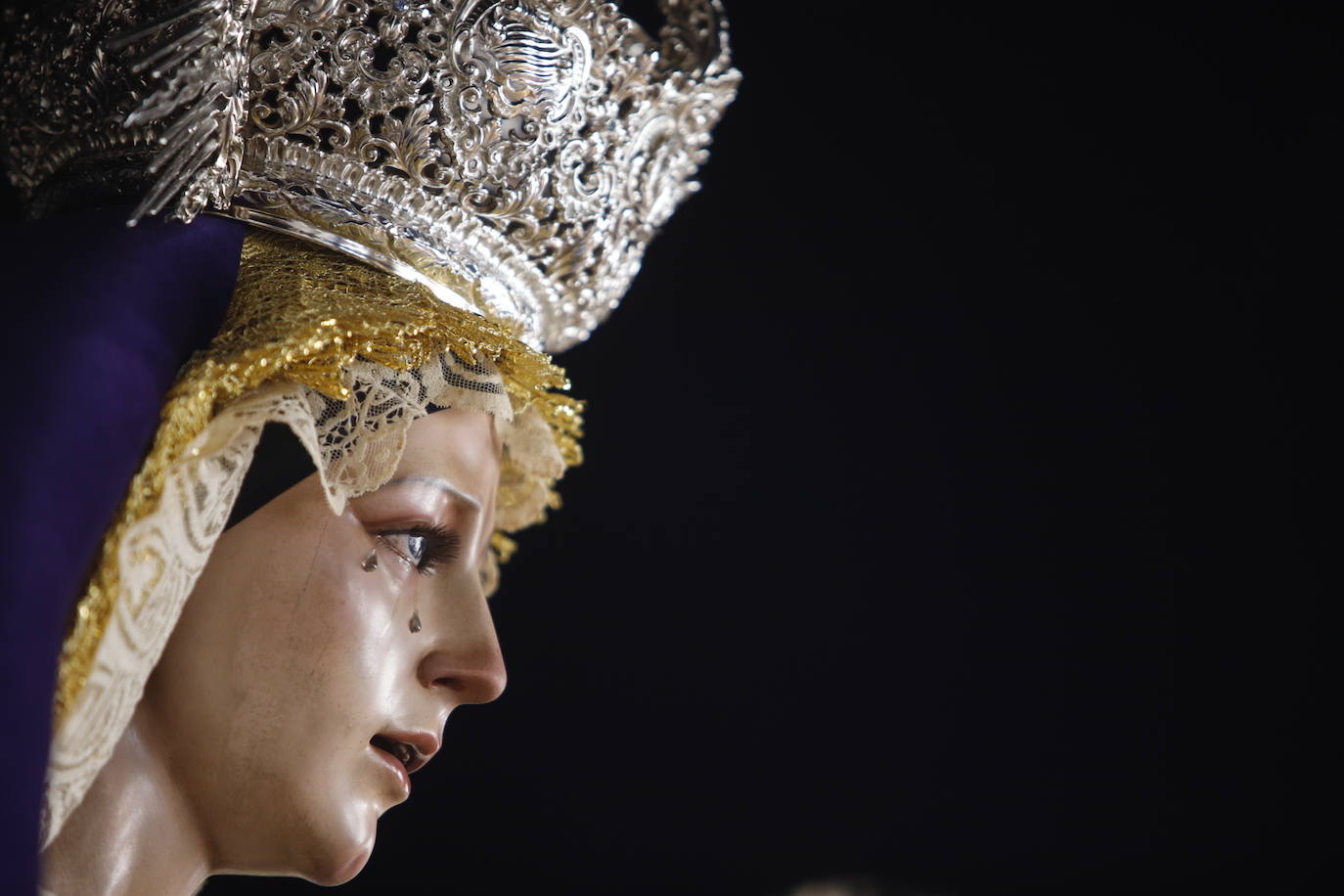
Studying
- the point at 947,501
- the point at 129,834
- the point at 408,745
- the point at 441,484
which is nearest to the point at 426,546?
the point at 441,484

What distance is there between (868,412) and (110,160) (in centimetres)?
114

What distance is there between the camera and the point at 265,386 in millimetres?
813

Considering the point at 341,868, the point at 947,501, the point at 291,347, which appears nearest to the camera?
the point at 291,347

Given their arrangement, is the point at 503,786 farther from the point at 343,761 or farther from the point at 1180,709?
the point at 1180,709

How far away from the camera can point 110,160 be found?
0.88 meters

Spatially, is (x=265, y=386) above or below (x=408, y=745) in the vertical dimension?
above

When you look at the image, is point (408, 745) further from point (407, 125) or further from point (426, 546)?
point (407, 125)

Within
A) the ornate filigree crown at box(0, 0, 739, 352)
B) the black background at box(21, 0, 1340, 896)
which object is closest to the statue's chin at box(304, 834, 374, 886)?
the ornate filigree crown at box(0, 0, 739, 352)

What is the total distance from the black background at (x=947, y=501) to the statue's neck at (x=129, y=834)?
84 centimetres

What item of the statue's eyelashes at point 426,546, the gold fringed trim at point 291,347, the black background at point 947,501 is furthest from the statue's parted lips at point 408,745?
the black background at point 947,501

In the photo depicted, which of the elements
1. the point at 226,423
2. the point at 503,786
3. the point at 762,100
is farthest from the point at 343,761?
the point at 762,100

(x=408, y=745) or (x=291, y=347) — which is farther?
(x=408, y=745)

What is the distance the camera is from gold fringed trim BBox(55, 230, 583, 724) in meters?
0.73

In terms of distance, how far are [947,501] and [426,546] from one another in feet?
3.14
